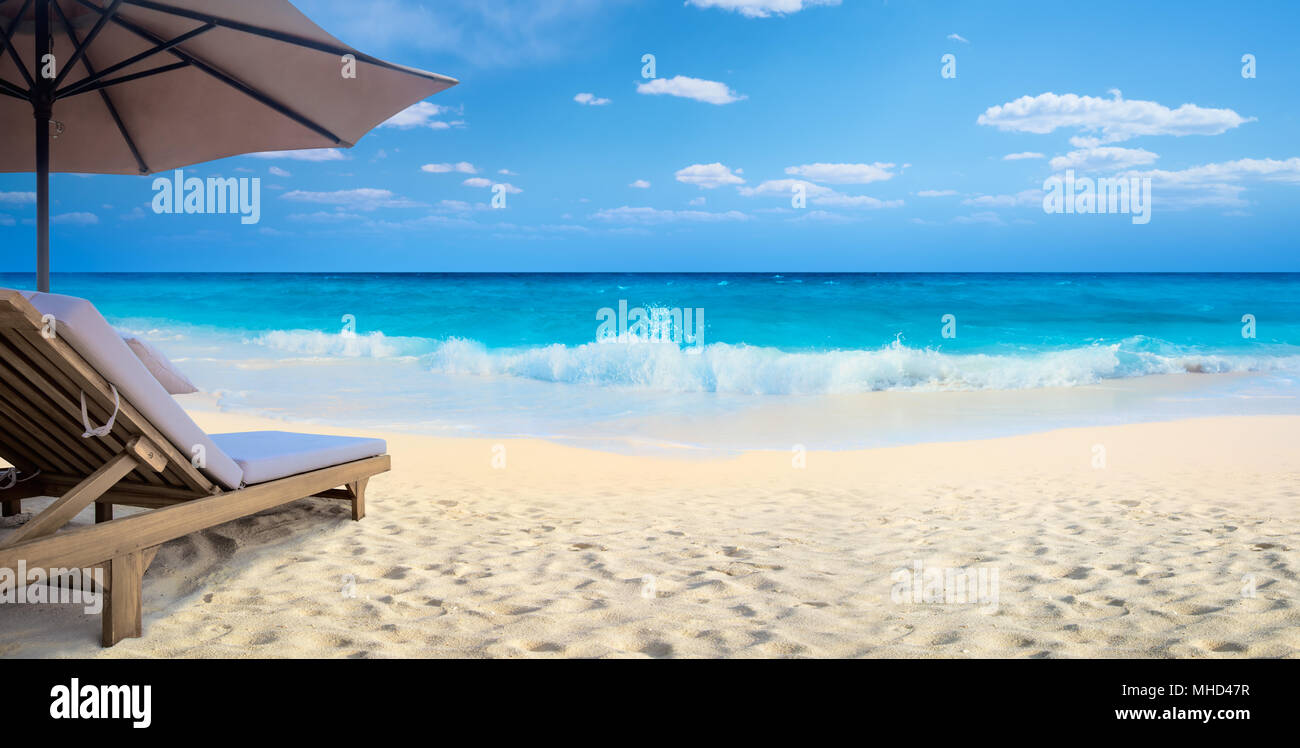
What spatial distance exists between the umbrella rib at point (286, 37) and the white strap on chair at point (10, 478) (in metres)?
2.11

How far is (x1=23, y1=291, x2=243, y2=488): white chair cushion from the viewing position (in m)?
2.18

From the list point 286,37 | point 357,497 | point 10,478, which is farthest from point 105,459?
point 286,37

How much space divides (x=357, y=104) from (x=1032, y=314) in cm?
2331

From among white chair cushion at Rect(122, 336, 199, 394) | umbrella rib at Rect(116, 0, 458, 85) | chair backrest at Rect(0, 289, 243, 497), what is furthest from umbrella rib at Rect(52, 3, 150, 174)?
→ chair backrest at Rect(0, 289, 243, 497)

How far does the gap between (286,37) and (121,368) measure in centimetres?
208

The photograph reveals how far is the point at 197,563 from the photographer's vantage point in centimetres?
318

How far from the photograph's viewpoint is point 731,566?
333cm

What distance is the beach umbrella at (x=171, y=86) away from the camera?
11.8 feet

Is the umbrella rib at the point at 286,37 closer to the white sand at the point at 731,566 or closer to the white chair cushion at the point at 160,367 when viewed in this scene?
the white chair cushion at the point at 160,367

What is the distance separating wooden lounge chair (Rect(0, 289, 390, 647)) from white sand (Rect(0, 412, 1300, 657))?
0.96 feet
